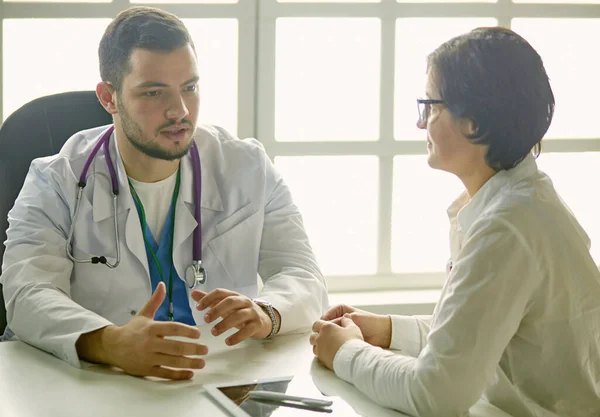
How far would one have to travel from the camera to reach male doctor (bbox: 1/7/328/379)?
2.01 m

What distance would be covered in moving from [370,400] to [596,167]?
2.22 meters

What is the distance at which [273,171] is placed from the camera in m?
2.37

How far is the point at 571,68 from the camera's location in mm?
3393

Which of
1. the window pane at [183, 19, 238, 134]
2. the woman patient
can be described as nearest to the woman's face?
the woman patient

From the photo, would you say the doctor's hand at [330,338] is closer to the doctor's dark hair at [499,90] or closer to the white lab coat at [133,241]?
the white lab coat at [133,241]

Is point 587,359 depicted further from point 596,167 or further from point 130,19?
point 596,167

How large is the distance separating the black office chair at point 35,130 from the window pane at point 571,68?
1.71 m

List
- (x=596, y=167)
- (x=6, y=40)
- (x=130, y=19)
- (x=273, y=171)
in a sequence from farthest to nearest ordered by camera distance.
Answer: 1. (x=596, y=167)
2. (x=6, y=40)
3. (x=273, y=171)
4. (x=130, y=19)

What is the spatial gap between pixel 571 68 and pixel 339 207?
103 centimetres

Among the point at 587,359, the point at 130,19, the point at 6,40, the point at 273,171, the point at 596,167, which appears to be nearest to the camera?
the point at 587,359

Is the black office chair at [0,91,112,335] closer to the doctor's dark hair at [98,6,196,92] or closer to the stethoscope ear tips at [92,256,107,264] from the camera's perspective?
the doctor's dark hair at [98,6,196,92]

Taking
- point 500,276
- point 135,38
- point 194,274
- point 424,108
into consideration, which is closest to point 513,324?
point 500,276

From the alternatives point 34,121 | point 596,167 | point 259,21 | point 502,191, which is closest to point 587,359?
point 502,191

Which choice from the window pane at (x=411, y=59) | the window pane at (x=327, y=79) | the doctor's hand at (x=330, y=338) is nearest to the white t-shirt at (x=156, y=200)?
the doctor's hand at (x=330, y=338)
